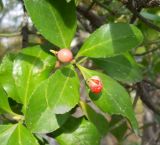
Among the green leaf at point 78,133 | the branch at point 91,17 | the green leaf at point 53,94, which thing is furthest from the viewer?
the branch at point 91,17

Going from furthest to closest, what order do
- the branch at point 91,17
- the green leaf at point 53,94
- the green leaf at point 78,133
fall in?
1. the branch at point 91,17
2. the green leaf at point 78,133
3. the green leaf at point 53,94

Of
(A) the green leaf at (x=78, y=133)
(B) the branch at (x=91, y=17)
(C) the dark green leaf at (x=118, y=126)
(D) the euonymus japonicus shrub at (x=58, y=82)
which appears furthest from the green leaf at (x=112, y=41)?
(C) the dark green leaf at (x=118, y=126)

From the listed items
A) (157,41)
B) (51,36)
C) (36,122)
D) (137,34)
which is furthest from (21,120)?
(157,41)

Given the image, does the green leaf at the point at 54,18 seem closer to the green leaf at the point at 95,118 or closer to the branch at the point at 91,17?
the green leaf at the point at 95,118

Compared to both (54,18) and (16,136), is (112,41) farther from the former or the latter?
(16,136)

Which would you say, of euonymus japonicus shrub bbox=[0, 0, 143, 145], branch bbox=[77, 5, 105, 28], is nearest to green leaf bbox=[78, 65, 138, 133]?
euonymus japonicus shrub bbox=[0, 0, 143, 145]

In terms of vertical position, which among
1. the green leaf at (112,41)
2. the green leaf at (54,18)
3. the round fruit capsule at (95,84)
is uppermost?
the green leaf at (54,18)
